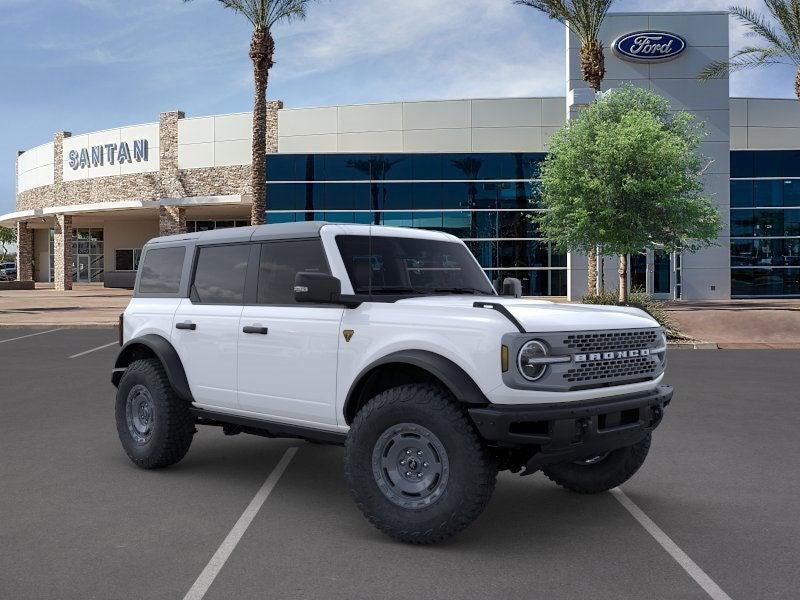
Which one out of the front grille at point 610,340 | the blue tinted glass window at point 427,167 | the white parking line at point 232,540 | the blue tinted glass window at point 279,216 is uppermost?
the blue tinted glass window at point 427,167

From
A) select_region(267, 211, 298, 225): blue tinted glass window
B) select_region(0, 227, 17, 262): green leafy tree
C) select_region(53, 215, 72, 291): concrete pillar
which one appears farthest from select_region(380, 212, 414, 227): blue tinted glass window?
select_region(0, 227, 17, 262): green leafy tree

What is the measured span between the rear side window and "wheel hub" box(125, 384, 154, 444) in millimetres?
895

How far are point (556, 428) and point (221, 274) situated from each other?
3.20 meters

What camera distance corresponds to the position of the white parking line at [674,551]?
4.10 meters

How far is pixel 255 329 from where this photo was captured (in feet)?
19.0

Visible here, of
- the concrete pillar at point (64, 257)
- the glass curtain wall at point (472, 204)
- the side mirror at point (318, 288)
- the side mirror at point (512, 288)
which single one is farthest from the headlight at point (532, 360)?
the concrete pillar at point (64, 257)

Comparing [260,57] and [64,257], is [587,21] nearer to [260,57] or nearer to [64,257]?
[260,57]

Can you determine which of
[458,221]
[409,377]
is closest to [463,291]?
[409,377]

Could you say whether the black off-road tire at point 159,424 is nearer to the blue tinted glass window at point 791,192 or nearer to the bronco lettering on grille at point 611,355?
the bronco lettering on grille at point 611,355

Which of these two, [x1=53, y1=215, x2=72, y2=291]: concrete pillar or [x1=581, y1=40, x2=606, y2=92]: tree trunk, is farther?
[x1=53, y1=215, x2=72, y2=291]: concrete pillar

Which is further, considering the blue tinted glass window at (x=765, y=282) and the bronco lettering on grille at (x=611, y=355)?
the blue tinted glass window at (x=765, y=282)

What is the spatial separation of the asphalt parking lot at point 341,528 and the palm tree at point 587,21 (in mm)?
22904

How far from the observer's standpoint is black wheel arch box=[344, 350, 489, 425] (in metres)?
4.57

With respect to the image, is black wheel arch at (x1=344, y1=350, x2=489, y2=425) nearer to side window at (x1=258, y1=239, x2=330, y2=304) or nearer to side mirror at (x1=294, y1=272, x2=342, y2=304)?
side mirror at (x1=294, y1=272, x2=342, y2=304)
